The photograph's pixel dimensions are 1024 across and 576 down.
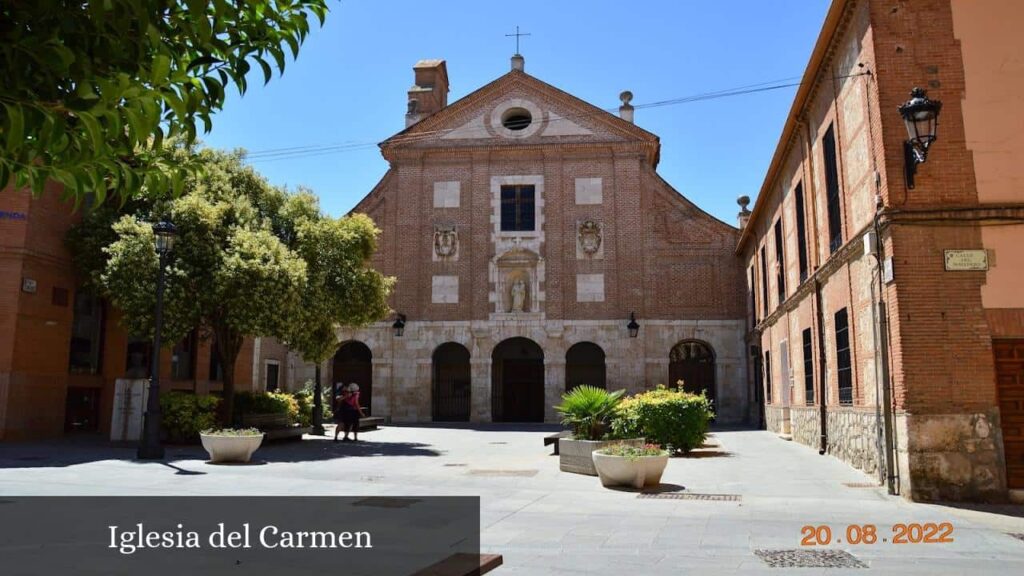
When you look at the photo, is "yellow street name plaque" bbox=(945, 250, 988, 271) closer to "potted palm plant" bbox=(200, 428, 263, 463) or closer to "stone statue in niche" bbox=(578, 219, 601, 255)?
"potted palm plant" bbox=(200, 428, 263, 463)

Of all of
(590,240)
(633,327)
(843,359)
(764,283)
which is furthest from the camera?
(590,240)

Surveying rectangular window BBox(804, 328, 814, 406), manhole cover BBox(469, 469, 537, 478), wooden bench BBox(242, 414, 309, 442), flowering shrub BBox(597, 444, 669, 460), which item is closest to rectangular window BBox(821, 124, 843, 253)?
rectangular window BBox(804, 328, 814, 406)

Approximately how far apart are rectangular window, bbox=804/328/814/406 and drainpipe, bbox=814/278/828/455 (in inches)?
54.5

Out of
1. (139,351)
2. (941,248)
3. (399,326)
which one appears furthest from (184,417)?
(941,248)

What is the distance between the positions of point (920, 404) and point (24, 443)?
1849 centimetres

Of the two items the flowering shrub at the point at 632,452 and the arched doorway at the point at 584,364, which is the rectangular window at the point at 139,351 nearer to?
the arched doorway at the point at 584,364

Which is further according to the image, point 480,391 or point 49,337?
point 480,391

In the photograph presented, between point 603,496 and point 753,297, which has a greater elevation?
point 753,297

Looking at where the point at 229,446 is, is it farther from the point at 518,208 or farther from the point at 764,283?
the point at 518,208

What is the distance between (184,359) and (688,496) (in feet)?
64.0

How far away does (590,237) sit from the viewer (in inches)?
1229

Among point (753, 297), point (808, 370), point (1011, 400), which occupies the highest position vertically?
point (753, 297)

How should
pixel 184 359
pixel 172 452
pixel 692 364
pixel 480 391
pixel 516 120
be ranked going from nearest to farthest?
1. pixel 172 452
2. pixel 184 359
3. pixel 480 391
4. pixel 692 364
5. pixel 516 120
